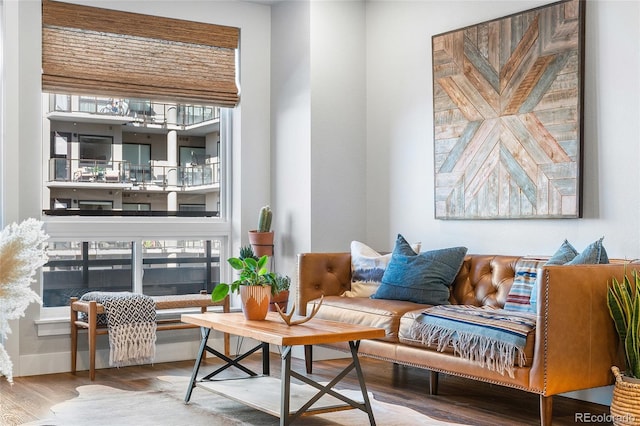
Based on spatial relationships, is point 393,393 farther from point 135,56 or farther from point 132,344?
point 135,56

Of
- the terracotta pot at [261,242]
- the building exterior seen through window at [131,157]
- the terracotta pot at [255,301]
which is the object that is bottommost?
the terracotta pot at [255,301]

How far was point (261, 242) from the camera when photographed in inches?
231

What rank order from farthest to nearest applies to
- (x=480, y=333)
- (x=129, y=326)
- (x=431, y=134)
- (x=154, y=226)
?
(x=154, y=226)
(x=431, y=134)
(x=129, y=326)
(x=480, y=333)

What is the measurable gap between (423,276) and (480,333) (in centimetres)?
99

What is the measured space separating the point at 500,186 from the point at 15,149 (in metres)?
3.18

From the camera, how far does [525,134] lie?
4.84 metres

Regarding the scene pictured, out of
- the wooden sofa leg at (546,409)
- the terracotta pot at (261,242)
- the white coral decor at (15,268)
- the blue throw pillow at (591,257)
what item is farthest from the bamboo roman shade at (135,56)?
the white coral decor at (15,268)

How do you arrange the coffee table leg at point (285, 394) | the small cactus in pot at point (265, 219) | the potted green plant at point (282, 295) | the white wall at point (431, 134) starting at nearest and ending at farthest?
1. the coffee table leg at point (285, 394)
2. the white wall at point (431, 134)
3. the potted green plant at point (282, 295)
4. the small cactus in pot at point (265, 219)

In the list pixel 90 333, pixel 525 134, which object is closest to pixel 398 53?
pixel 525 134

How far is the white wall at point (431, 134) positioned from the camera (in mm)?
Result: 4316

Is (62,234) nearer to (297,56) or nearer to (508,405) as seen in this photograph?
(297,56)

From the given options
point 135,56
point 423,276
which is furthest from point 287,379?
point 135,56

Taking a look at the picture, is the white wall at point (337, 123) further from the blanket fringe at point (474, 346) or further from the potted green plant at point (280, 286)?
the blanket fringe at point (474, 346)

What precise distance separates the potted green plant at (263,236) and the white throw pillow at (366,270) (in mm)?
730
